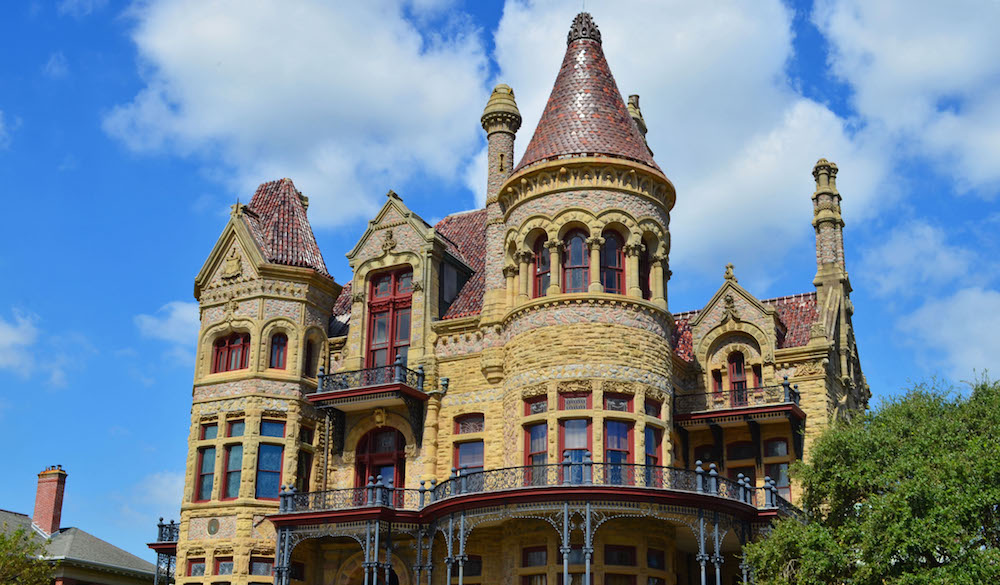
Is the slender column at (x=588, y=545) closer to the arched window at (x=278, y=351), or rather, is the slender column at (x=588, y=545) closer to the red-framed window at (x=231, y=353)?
the arched window at (x=278, y=351)

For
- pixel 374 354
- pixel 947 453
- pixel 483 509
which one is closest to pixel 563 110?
pixel 374 354

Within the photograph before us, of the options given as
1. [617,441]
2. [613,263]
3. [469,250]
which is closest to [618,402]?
[617,441]

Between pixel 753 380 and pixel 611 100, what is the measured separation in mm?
9435

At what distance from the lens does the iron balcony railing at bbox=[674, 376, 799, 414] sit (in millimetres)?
32938

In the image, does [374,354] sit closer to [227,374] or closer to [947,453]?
[227,374]

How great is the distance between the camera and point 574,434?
29.8 meters

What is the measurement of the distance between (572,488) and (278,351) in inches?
478

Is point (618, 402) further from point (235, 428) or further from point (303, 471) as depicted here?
point (235, 428)

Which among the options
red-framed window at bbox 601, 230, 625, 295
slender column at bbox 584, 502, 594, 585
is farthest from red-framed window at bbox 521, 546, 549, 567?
red-framed window at bbox 601, 230, 625, 295

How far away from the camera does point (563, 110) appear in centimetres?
3356

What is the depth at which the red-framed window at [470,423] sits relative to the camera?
33.0 m

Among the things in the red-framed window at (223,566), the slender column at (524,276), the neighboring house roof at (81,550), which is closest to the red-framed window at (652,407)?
the slender column at (524,276)

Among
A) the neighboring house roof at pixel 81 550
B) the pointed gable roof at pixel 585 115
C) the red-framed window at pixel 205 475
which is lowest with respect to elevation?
the neighboring house roof at pixel 81 550

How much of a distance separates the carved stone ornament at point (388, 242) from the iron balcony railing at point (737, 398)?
32.2ft
